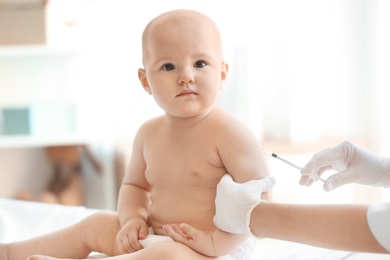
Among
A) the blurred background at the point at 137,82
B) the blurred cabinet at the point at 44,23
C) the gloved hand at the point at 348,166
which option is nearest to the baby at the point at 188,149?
the gloved hand at the point at 348,166

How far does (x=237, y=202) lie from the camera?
3.70 feet

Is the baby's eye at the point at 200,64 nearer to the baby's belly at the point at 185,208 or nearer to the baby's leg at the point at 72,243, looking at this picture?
the baby's belly at the point at 185,208

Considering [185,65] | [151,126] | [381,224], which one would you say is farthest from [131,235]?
[381,224]

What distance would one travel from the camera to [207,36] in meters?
1.27

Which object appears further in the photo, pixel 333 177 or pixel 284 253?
pixel 284 253

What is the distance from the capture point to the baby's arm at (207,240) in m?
1.19

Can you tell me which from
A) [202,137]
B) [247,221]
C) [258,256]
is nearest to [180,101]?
[202,137]

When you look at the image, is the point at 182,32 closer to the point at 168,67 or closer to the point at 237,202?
the point at 168,67

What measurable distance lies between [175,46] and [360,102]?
6.61 feet

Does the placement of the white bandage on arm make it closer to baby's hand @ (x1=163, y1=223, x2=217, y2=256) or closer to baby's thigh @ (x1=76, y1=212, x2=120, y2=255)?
baby's hand @ (x1=163, y1=223, x2=217, y2=256)

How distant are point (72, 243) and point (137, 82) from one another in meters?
1.78

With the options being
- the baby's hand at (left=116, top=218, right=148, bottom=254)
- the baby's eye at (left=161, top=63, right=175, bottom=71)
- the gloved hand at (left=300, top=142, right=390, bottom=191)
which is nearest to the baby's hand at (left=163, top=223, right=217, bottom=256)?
the baby's hand at (left=116, top=218, right=148, bottom=254)

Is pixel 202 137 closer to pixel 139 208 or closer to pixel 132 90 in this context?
pixel 139 208

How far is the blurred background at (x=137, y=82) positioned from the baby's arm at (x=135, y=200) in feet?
4.63
